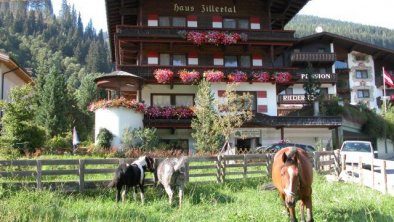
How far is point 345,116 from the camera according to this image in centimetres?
3497

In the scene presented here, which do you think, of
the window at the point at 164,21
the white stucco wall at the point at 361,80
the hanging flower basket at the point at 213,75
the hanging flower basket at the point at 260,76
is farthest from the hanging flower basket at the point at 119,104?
the white stucco wall at the point at 361,80

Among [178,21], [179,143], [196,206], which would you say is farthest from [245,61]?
[196,206]

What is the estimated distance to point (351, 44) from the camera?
52.5 metres

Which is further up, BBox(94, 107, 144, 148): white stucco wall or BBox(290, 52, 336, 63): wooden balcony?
BBox(290, 52, 336, 63): wooden balcony

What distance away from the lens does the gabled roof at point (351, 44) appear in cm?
4925

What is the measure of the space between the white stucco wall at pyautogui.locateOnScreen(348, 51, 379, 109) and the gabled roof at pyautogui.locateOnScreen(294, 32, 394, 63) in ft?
3.11

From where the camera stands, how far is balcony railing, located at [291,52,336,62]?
45.9m

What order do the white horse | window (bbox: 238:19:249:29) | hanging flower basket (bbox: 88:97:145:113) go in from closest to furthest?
the white horse < hanging flower basket (bbox: 88:97:145:113) < window (bbox: 238:19:249:29)

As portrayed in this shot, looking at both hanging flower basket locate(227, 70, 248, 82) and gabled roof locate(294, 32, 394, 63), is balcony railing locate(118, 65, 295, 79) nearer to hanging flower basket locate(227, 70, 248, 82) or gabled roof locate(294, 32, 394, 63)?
hanging flower basket locate(227, 70, 248, 82)

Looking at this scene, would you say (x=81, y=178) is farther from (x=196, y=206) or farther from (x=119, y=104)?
(x=119, y=104)

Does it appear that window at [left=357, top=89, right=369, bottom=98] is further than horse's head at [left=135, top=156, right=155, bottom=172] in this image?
Yes

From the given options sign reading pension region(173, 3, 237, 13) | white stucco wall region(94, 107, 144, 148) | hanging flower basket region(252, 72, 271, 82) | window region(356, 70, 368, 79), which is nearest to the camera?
white stucco wall region(94, 107, 144, 148)

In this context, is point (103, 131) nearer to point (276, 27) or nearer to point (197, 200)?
point (197, 200)

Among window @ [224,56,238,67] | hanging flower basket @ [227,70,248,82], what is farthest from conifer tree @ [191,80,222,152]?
window @ [224,56,238,67]
